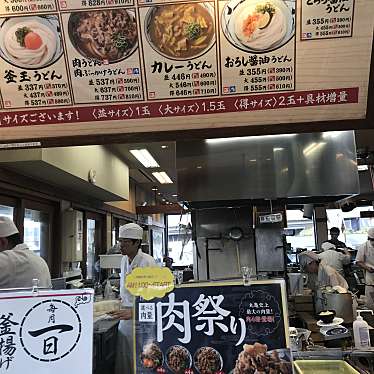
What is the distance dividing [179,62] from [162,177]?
25.3 ft

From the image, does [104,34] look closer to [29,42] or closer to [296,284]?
[29,42]

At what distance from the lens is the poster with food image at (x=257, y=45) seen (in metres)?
1.46

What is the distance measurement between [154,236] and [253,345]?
11.2m

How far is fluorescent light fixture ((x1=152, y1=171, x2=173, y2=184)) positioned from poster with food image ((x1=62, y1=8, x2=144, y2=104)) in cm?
697

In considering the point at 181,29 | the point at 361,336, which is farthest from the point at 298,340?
the point at 181,29

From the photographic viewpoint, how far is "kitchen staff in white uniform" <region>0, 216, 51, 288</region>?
2316 millimetres

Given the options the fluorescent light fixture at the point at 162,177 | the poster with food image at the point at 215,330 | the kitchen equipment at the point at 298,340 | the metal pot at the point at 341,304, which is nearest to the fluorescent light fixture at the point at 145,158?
the fluorescent light fixture at the point at 162,177

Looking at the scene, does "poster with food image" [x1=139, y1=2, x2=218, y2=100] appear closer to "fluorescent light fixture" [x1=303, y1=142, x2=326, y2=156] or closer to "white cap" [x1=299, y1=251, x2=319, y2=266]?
"fluorescent light fixture" [x1=303, y1=142, x2=326, y2=156]

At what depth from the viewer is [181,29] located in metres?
1.50

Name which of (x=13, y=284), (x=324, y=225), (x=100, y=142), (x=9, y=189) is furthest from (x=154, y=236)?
(x=100, y=142)

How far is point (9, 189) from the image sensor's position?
12.5ft

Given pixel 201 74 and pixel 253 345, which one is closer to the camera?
pixel 253 345

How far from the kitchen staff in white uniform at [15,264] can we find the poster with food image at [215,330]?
4.10 feet

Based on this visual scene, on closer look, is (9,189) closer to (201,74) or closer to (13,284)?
(13,284)
